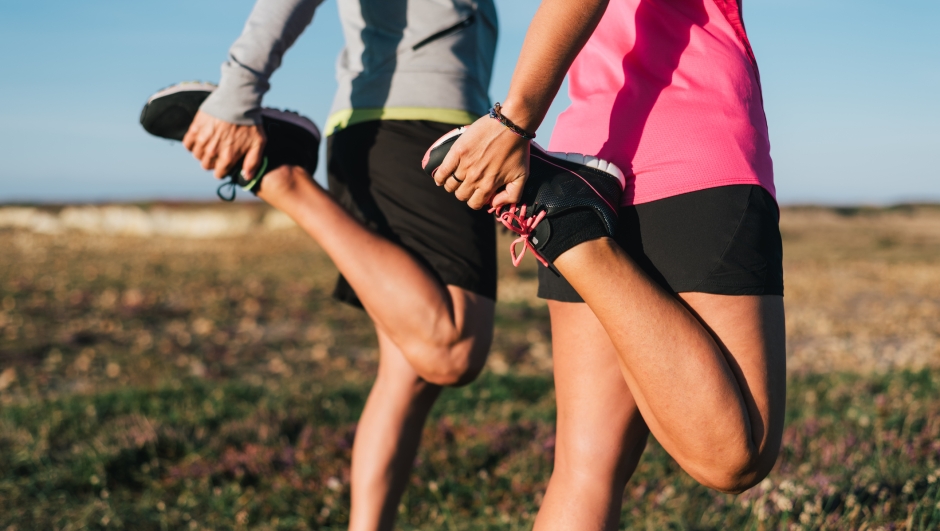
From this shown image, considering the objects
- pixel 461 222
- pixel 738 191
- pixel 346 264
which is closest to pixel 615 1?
pixel 738 191

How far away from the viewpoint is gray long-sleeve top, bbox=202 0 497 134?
207 cm

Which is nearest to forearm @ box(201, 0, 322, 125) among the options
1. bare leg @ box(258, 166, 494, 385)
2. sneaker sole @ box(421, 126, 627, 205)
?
bare leg @ box(258, 166, 494, 385)

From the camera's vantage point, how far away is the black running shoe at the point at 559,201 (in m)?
1.44

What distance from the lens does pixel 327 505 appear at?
3.20 m

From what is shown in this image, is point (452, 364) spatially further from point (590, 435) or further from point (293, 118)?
point (293, 118)

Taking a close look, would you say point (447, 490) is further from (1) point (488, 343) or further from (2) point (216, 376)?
(2) point (216, 376)

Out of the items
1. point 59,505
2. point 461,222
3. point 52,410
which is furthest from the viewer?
point 52,410

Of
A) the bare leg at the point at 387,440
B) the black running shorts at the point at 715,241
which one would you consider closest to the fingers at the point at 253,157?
the bare leg at the point at 387,440

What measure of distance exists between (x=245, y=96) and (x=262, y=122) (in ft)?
0.36

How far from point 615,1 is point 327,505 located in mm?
2473

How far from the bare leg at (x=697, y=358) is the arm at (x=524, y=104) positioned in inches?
8.2

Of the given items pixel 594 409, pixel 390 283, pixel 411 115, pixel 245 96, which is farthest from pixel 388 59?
pixel 594 409

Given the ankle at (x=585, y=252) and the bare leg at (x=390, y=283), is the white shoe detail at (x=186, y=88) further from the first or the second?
the ankle at (x=585, y=252)

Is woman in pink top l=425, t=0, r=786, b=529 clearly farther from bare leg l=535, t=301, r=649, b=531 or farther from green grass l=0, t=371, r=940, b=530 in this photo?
green grass l=0, t=371, r=940, b=530
